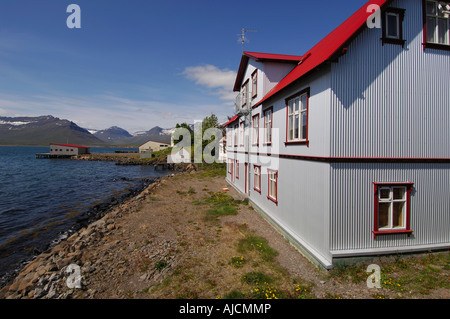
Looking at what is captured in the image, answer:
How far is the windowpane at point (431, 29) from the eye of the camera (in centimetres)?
887

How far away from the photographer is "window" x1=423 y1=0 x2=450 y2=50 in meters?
8.82

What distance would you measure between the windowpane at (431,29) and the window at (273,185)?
868 centimetres

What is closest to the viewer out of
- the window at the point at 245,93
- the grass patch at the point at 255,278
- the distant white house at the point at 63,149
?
the grass patch at the point at 255,278

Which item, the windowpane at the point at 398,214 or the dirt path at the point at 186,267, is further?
the windowpane at the point at 398,214

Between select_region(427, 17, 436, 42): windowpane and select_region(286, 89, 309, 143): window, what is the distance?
523 centimetres

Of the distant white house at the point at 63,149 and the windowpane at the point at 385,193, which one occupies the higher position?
the distant white house at the point at 63,149

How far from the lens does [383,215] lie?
8.45 metres

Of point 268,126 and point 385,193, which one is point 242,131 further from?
point 385,193

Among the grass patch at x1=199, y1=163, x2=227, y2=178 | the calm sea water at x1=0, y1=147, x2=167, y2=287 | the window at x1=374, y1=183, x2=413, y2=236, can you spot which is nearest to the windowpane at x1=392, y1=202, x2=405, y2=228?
the window at x1=374, y1=183, x2=413, y2=236

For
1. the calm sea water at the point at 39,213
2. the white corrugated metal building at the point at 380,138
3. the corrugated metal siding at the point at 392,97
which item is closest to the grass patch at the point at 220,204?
the white corrugated metal building at the point at 380,138

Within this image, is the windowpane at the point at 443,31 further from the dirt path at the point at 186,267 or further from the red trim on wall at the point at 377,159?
the dirt path at the point at 186,267

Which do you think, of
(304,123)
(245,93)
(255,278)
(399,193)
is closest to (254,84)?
(245,93)

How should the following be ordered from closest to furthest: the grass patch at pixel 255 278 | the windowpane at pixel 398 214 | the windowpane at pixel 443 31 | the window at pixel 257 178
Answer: the grass patch at pixel 255 278 < the windowpane at pixel 398 214 < the windowpane at pixel 443 31 < the window at pixel 257 178

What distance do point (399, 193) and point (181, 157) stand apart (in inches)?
2563
